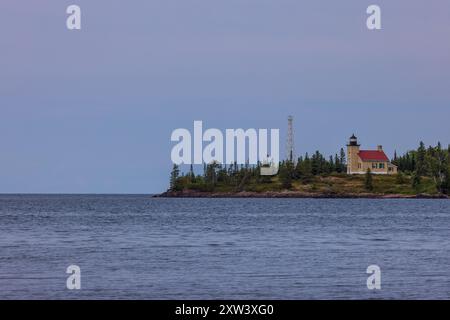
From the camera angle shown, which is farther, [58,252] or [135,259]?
[58,252]

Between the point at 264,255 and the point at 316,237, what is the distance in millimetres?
20841

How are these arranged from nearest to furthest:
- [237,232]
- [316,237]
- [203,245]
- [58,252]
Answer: [58,252] < [203,245] < [316,237] < [237,232]

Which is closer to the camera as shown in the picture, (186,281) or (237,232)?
(186,281)

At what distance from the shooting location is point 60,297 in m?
38.2

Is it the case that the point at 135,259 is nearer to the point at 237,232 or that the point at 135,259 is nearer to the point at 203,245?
the point at 203,245

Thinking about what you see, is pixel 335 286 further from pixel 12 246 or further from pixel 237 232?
pixel 237 232
